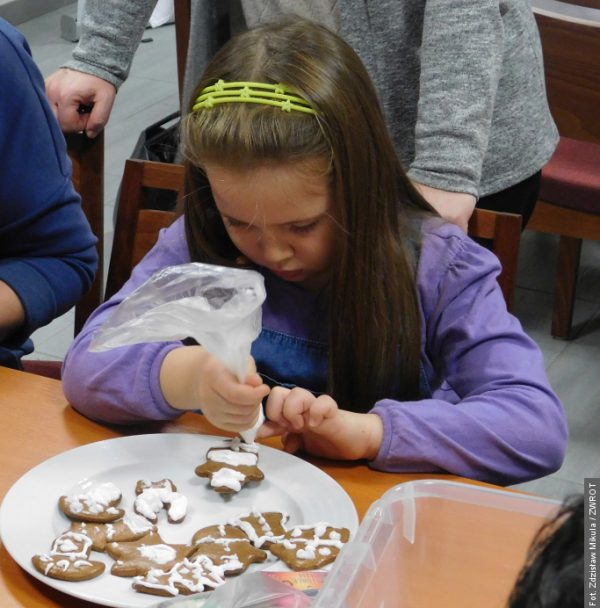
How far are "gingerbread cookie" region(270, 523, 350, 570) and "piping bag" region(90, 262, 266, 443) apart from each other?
150 mm

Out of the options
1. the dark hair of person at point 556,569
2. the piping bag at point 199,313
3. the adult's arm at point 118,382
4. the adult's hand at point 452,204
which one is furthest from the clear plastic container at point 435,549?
the adult's hand at point 452,204

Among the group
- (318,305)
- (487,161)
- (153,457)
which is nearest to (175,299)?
(153,457)

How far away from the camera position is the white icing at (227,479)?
41.2 inches

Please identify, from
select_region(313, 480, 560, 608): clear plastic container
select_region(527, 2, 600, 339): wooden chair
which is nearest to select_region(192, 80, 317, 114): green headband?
select_region(313, 480, 560, 608): clear plastic container

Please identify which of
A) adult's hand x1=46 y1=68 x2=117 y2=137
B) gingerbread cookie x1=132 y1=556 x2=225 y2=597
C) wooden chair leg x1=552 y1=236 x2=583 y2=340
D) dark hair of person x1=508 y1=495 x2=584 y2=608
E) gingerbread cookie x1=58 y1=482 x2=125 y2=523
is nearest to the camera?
dark hair of person x1=508 y1=495 x2=584 y2=608

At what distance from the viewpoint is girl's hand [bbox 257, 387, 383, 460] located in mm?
1098

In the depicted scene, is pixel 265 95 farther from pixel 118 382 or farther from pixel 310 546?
pixel 310 546

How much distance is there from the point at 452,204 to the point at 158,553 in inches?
27.0

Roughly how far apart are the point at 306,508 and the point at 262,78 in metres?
0.49

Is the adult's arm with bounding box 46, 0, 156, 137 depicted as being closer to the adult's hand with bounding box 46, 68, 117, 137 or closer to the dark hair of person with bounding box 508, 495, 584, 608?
the adult's hand with bounding box 46, 68, 117, 137

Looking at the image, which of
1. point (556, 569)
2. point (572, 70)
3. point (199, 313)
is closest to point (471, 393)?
point (199, 313)

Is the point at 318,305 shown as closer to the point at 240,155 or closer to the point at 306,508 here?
the point at 240,155

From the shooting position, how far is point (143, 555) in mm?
940

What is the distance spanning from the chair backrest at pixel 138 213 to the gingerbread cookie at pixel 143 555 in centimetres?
67
